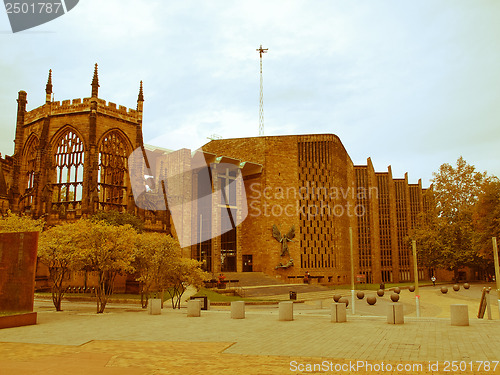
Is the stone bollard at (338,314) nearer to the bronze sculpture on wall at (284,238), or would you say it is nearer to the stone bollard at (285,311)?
the stone bollard at (285,311)

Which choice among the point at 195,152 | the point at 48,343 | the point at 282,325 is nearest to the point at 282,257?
the point at 195,152

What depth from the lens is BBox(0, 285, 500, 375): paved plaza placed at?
8.02 m

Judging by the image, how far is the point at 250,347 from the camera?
10297mm

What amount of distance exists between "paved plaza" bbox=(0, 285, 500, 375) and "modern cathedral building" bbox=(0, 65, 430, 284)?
87.7 feet

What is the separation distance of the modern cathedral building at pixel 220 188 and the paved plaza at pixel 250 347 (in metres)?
26.7

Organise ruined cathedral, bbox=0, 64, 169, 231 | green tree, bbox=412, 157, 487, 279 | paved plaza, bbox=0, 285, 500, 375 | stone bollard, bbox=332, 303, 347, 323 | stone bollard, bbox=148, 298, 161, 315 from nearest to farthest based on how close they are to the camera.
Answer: paved plaza, bbox=0, 285, 500, 375
stone bollard, bbox=332, 303, 347, 323
stone bollard, bbox=148, 298, 161, 315
ruined cathedral, bbox=0, 64, 169, 231
green tree, bbox=412, 157, 487, 279

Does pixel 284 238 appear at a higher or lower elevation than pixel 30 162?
lower

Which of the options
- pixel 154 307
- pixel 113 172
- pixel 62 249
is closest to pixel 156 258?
pixel 154 307

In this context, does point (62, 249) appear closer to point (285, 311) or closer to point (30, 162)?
point (285, 311)

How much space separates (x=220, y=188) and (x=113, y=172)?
14.3 meters

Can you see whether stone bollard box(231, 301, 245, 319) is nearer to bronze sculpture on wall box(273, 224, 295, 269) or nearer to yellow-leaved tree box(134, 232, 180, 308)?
yellow-leaved tree box(134, 232, 180, 308)

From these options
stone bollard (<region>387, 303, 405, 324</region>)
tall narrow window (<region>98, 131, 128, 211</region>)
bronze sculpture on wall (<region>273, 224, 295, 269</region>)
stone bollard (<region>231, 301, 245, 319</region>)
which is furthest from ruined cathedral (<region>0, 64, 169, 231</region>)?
stone bollard (<region>387, 303, 405, 324</region>)

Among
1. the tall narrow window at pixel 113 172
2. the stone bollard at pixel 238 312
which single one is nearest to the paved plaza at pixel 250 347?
the stone bollard at pixel 238 312

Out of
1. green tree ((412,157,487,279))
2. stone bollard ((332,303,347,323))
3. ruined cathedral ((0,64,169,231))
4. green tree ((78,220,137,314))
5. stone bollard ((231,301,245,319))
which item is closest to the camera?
stone bollard ((332,303,347,323))
